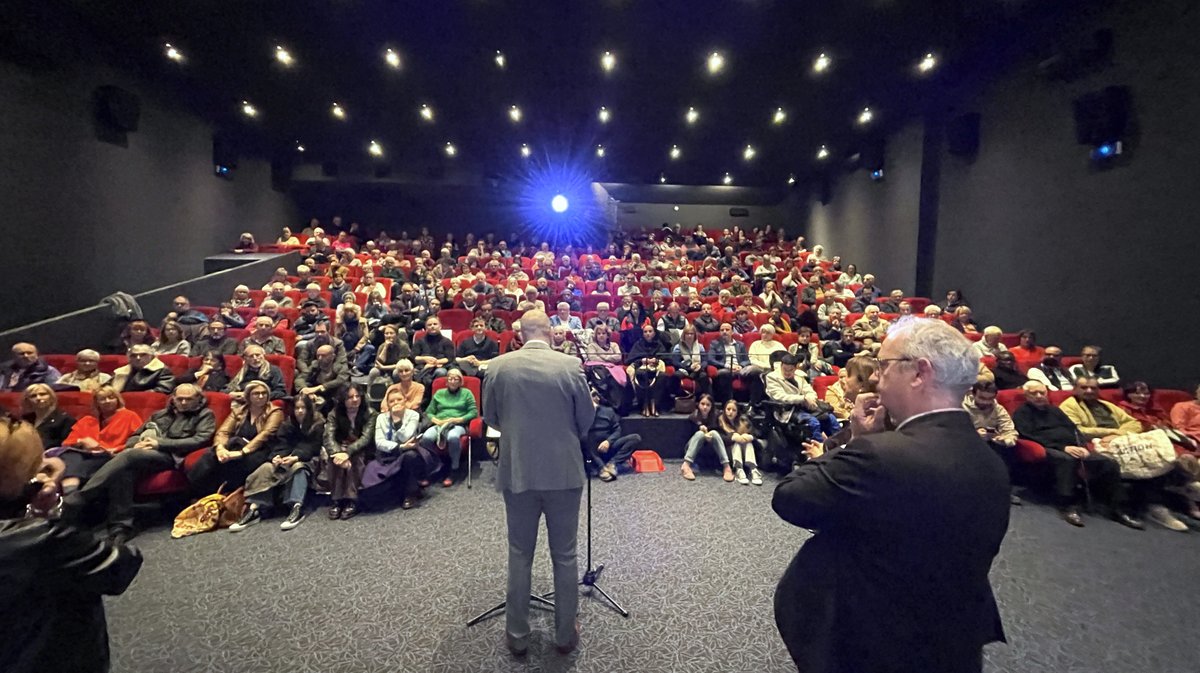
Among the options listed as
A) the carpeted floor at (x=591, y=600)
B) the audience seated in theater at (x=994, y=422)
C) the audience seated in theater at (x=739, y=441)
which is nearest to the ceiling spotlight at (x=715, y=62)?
the audience seated in theater at (x=739, y=441)

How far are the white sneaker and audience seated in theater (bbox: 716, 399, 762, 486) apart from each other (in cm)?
256

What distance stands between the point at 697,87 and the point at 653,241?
5.11 metres

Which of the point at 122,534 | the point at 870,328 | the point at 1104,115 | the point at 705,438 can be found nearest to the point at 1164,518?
the point at 705,438

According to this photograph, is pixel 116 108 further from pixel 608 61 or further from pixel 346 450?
pixel 608 61

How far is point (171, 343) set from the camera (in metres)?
5.00

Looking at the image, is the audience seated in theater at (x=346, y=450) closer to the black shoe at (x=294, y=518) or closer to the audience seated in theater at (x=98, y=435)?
the black shoe at (x=294, y=518)

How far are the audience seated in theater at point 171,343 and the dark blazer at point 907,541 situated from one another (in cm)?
609

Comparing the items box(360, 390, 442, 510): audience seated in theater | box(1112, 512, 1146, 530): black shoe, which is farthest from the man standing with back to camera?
box(1112, 512, 1146, 530): black shoe

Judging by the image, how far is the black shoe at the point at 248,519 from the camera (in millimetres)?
3066

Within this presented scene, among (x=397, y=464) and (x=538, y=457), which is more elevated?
(x=538, y=457)

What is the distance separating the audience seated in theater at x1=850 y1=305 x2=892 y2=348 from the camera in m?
5.57

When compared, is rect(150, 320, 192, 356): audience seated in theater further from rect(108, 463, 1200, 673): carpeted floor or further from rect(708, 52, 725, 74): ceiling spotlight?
rect(708, 52, 725, 74): ceiling spotlight

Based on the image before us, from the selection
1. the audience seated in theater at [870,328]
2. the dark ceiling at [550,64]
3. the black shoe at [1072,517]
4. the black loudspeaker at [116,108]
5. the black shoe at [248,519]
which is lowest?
the black shoe at [248,519]

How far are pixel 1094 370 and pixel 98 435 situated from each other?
887cm
